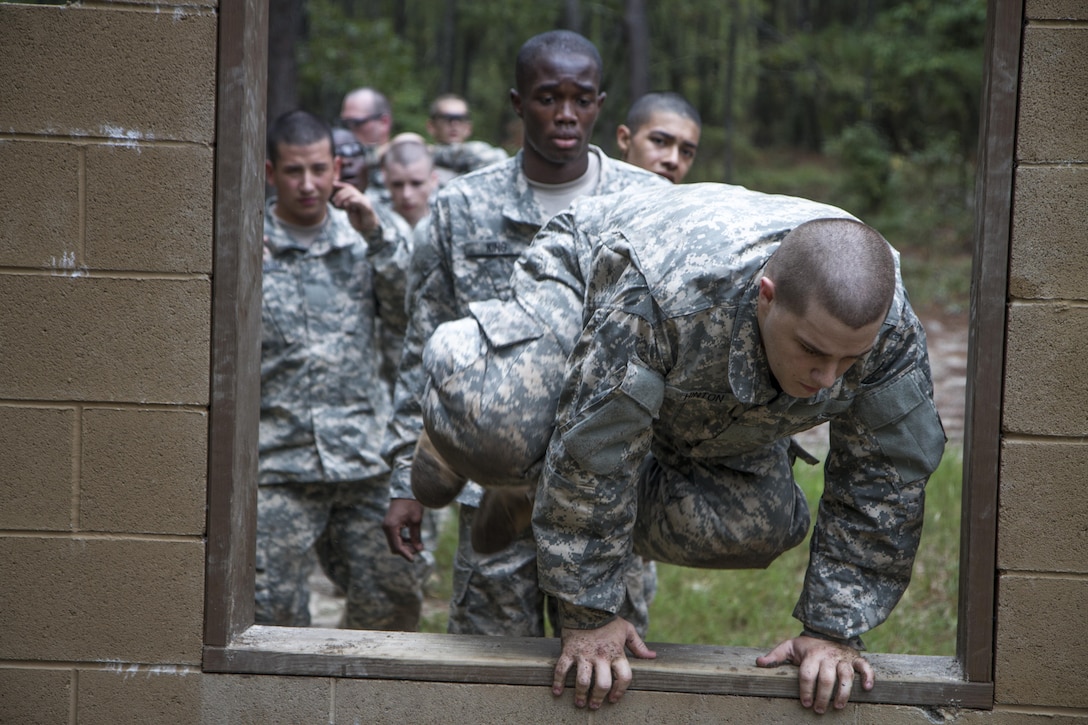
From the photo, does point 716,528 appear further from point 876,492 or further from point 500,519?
point 500,519

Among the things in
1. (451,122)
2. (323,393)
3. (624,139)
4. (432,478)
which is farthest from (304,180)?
(451,122)

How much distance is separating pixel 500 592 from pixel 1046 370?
172 cm

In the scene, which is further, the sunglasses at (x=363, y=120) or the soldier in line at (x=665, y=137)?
the sunglasses at (x=363, y=120)

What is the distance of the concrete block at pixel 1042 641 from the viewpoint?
9.50 ft

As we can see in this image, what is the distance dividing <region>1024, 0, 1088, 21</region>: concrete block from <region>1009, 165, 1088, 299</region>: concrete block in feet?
1.12

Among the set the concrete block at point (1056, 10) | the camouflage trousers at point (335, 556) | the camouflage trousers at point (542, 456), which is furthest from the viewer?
the camouflage trousers at point (335, 556)

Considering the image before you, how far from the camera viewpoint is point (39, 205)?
2.97 m

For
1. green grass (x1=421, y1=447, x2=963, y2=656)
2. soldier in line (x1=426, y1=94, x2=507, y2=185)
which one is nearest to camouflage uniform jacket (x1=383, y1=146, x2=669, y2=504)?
green grass (x1=421, y1=447, x2=963, y2=656)

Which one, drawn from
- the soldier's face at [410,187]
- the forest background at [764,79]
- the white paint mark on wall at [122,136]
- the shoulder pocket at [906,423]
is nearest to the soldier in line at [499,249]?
the white paint mark on wall at [122,136]

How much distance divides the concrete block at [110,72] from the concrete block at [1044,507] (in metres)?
2.07

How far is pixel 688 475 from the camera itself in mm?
3111

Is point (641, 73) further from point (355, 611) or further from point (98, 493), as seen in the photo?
point (98, 493)

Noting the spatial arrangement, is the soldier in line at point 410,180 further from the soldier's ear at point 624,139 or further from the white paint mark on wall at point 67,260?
the white paint mark on wall at point 67,260

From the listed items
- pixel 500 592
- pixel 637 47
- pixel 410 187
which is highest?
pixel 637 47
